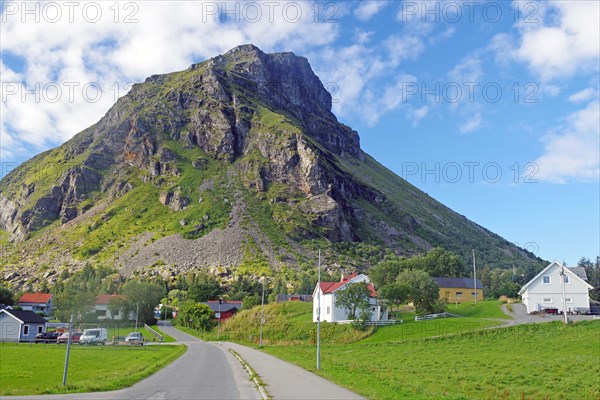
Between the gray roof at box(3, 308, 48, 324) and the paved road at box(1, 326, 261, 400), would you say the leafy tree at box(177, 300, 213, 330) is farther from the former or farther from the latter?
the paved road at box(1, 326, 261, 400)

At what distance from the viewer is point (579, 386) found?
88.3 feet

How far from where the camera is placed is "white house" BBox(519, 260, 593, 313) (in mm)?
74875

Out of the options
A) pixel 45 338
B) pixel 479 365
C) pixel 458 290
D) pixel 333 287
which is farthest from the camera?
pixel 458 290

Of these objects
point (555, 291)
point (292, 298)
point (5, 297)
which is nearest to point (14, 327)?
point (5, 297)

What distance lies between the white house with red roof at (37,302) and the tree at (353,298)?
92.3m

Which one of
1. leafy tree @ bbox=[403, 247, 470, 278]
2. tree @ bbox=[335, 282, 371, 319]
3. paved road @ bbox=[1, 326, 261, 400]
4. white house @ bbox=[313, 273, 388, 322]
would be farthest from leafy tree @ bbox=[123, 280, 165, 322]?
paved road @ bbox=[1, 326, 261, 400]

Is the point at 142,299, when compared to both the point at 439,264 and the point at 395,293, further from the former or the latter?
the point at 439,264

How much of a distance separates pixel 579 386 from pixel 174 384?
21.1 meters

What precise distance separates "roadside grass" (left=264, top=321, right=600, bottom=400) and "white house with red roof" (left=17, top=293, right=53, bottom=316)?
338ft

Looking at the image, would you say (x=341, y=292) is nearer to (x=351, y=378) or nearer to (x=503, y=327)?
(x=503, y=327)

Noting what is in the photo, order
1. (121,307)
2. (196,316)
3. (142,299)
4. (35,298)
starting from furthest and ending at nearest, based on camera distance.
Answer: (35,298)
(142,299)
(121,307)
(196,316)

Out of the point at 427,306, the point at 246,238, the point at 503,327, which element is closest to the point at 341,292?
the point at 427,306

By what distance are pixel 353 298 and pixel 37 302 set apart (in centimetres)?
10035

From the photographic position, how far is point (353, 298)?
68.6 meters
